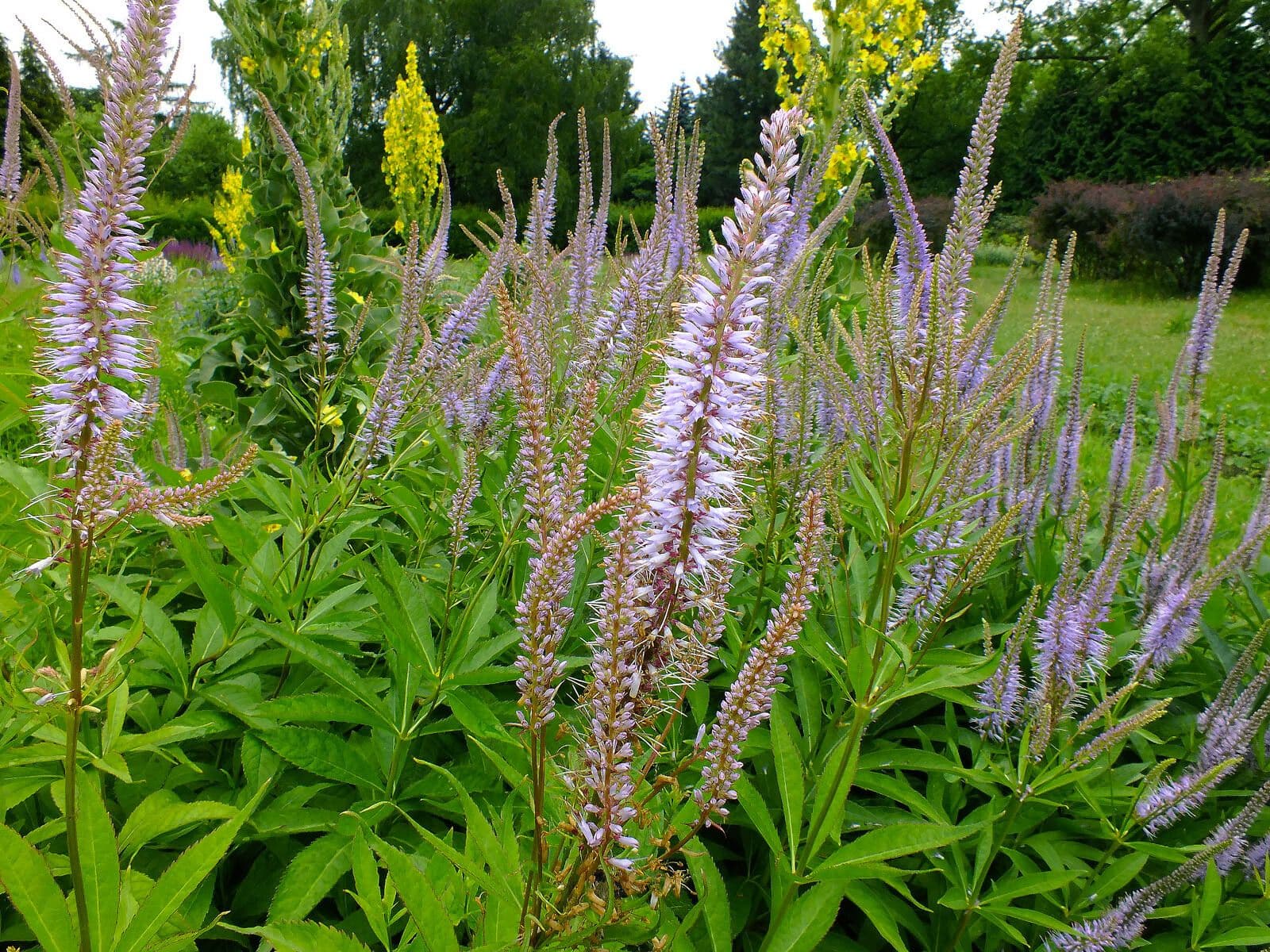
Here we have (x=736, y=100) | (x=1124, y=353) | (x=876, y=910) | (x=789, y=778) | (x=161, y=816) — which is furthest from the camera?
(x=736, y=100)

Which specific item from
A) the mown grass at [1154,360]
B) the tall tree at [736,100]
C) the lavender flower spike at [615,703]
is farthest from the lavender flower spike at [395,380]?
the tall tree at [736,100]

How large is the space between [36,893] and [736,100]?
55868 millimetres

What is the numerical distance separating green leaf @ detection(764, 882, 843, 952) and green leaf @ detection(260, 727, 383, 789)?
0.93 meters

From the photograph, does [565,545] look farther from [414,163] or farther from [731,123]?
[731,123]

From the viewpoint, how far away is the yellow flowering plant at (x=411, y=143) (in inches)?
360

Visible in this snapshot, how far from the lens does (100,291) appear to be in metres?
1.22

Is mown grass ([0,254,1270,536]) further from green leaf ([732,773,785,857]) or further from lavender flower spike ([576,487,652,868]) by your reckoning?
green leaf ([732,773,785,857])

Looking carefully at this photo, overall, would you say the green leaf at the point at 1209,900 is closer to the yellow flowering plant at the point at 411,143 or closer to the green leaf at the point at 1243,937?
the green leaf at the point at 1243,937

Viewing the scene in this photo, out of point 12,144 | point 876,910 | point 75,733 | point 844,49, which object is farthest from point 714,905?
point 844,49

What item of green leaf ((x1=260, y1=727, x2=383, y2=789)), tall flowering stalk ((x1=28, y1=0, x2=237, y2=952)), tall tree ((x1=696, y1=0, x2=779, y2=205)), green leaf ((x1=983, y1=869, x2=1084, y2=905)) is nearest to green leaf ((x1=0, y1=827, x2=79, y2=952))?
tall flowering stalk ((x1=28, y1=0, x2=237, y2=952))

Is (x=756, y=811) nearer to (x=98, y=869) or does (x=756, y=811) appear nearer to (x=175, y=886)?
(x=175, y=886)

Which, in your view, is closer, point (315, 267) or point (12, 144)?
point (12, 144)

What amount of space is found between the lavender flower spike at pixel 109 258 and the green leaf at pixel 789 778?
1365 millimetres

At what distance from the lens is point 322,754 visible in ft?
5.97
